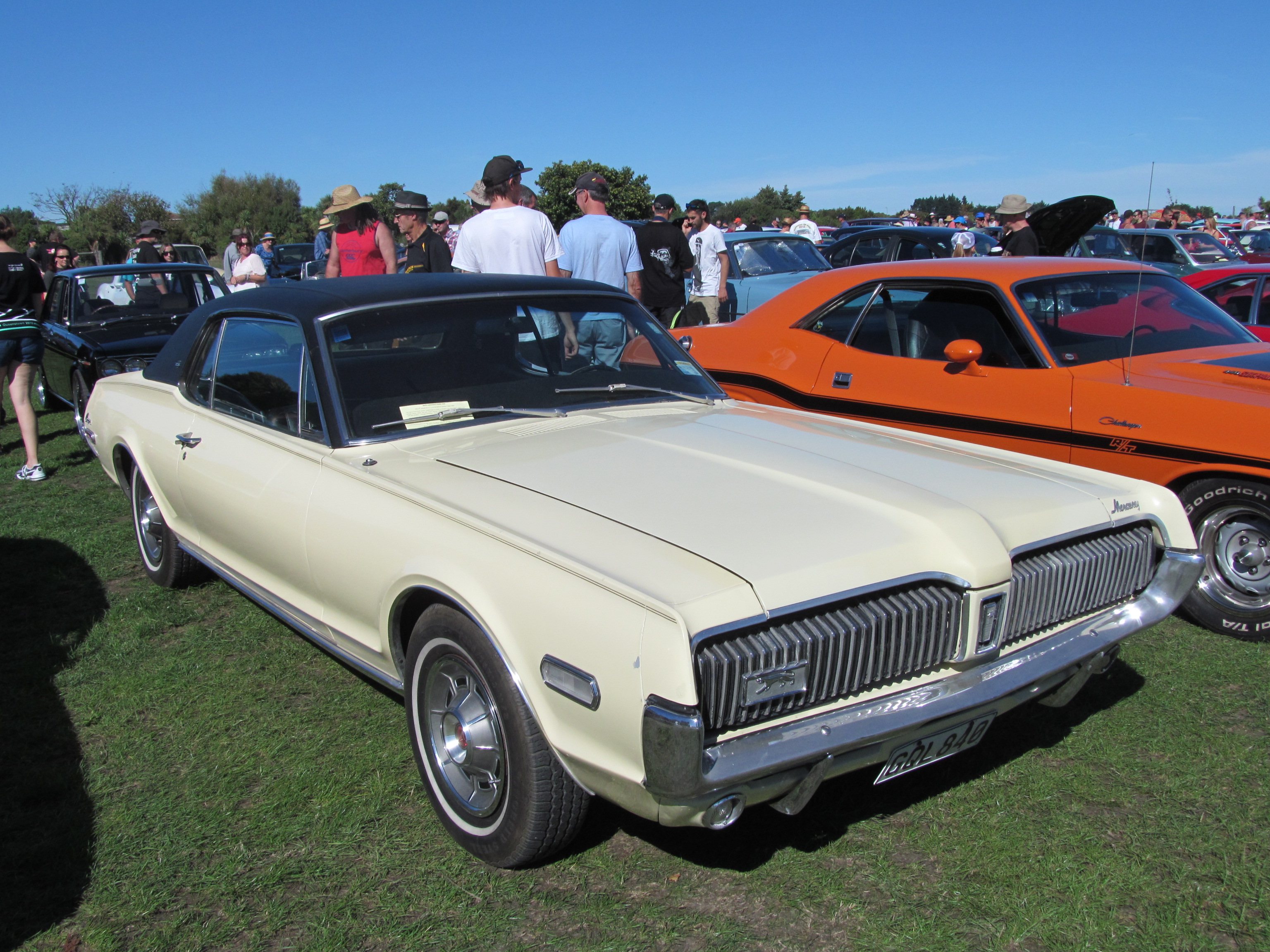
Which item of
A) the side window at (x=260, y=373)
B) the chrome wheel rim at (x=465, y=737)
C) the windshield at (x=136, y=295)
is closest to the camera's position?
the chrome wheel rim at (x=465, y=737)

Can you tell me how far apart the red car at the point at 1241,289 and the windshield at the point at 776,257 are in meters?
4.96

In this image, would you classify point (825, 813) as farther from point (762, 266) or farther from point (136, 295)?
point (762, 266)

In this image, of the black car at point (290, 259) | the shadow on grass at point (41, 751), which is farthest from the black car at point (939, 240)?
the black car at point (290, 259)

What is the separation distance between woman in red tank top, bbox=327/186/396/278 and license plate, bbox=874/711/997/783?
5.61 m

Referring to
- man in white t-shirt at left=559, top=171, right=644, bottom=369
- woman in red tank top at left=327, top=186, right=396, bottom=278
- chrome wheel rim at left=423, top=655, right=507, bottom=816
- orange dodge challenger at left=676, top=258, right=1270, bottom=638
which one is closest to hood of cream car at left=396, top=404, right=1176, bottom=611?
chrome wheel rim at left=423, top=655, right=507, bottom=816

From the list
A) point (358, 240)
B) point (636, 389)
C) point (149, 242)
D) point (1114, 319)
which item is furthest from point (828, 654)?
point (149, 242)

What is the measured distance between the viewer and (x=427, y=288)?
3.50 metres

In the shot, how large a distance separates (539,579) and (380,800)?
1075 millimetres

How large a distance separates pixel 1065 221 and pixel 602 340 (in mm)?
4843

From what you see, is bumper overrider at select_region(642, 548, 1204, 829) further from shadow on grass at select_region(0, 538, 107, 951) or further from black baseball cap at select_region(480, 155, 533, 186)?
black baseball cap at select_region(480, 155, 533, 186)

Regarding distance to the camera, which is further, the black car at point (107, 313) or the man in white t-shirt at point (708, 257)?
the man in white t-shirt at point (708, 257)

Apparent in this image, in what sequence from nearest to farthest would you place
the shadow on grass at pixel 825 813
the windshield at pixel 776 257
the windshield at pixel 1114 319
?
the shadow on grass at pixel 825 813
the windshield at pixel 1114 319
the windshield at pixel 776 257

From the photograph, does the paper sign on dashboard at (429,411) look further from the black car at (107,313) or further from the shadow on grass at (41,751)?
the black car at (107,313)

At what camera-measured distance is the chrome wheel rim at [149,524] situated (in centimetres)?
450
